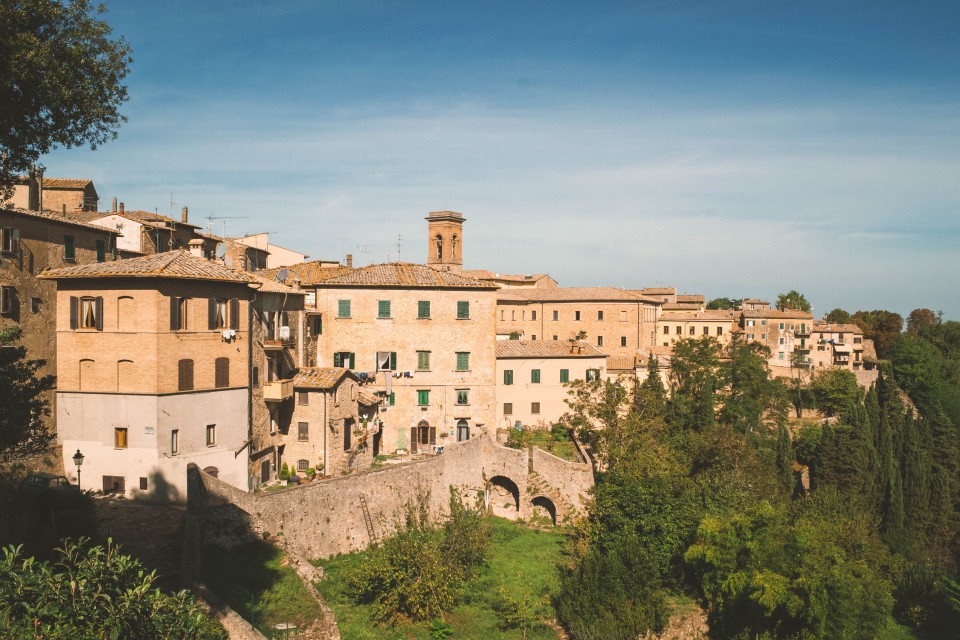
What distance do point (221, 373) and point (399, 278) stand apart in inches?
511

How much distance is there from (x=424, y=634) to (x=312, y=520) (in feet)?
15.8

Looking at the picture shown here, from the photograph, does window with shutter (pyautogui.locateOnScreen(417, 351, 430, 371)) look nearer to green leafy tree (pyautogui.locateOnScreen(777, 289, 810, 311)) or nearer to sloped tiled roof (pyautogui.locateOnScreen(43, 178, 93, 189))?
sloped tiled roof (pyautogui.locateOnScreen(43, 178, 93, 189))

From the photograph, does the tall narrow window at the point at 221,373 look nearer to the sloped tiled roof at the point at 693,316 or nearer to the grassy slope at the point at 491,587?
the grassy slope at the point at 491,587

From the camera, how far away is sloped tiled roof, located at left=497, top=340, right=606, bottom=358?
4138cm

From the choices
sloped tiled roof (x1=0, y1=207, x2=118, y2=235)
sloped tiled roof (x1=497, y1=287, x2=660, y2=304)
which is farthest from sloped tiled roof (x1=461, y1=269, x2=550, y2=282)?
sloped tiled roof (x1=0, y1=207, x2=118, y2=235)

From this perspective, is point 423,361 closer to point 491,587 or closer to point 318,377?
point 318,377

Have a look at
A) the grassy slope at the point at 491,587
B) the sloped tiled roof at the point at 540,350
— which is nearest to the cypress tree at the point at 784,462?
the sloped tiled roof at the point at 540,350

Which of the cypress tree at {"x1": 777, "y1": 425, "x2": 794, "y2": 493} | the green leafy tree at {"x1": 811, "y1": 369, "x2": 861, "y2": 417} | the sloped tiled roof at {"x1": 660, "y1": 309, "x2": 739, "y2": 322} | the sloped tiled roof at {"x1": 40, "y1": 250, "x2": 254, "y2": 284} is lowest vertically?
the cypress tree at {"x1": 777, "y1": 425, "x2": 794, "y2": 493}

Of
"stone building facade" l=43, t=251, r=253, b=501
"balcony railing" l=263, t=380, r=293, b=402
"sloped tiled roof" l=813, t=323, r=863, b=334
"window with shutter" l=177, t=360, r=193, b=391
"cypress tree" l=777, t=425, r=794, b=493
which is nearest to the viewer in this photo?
"stone building facade" l=43, t=251, r=253, b=501

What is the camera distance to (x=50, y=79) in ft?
44.6

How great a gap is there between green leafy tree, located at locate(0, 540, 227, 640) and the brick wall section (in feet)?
27.6

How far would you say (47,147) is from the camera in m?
14.5

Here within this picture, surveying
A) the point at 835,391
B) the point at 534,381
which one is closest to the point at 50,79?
the point at 534,381

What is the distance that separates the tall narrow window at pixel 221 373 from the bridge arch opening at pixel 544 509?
1416cm
